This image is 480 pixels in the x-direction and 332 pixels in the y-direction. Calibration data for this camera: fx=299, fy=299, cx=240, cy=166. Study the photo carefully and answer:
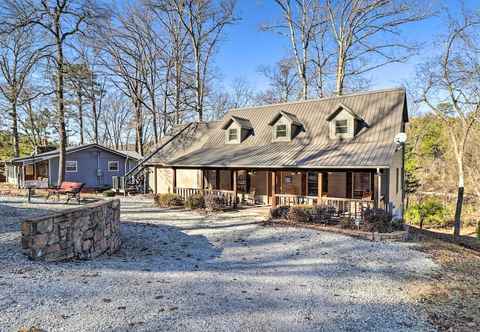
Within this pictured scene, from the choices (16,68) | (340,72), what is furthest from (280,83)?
(16,68)

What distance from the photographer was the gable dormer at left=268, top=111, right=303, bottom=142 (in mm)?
16219

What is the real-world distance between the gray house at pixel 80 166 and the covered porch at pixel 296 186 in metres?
8.80

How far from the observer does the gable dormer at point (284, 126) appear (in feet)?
53.2

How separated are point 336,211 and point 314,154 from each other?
318 centimetres

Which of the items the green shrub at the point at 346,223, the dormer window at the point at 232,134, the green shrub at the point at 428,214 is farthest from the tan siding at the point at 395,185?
the dormer window at the point at 232,134

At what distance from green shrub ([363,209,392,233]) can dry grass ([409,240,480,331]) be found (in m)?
1.92

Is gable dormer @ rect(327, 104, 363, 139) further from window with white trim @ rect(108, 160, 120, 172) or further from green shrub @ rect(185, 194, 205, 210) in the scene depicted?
window with white trim @ rect(108, 160, 120, 172)

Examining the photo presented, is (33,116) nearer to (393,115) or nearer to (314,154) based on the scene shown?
(314,154)

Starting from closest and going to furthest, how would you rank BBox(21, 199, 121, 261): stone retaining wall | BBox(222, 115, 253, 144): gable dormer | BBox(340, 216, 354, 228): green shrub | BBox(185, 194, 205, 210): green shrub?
1. BBox(21, 199, 121, 261): stone retaining wall
2. BBox(340, 216, 354, 228): green shrub
3. BBox(185, 194, 205, 210): green shrub
4. BBox(222, 115, 253, 144): gable dormer

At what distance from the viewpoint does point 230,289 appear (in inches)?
205

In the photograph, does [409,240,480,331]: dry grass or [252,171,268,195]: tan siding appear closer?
[409,240,480,331]: dry grass

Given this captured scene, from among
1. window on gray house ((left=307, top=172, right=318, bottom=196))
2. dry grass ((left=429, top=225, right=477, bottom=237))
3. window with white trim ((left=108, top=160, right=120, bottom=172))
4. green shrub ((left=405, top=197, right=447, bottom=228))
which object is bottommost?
dry grass ((left=429, top=225, right=477, bottom=237))

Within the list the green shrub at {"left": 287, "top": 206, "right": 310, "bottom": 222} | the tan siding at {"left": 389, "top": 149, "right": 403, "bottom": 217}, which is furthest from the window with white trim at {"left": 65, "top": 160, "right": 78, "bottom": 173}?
the tan siding at {"left": 389, "top": 149, "right": 403, "bottom": 217}

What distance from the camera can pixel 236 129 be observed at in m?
18.3
